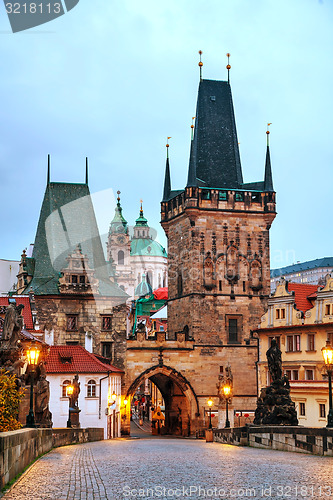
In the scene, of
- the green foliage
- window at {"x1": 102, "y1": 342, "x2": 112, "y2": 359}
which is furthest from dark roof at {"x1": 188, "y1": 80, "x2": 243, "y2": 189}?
the green foliage

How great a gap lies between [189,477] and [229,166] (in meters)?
51.6

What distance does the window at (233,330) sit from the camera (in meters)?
59.8

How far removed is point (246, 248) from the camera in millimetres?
61625

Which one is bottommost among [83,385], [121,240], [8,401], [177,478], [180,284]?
[177,478]

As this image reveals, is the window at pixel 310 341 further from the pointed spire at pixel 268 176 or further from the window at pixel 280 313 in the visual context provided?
the pointed spire at pixel 268 176

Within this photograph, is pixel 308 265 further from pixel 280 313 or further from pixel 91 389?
pixel 91 389

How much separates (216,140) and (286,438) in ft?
148

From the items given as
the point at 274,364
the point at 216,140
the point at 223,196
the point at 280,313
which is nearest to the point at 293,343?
the point at 280,313

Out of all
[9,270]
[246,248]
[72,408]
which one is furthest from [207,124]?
[72,408]

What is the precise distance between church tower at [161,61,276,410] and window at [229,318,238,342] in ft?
0.24

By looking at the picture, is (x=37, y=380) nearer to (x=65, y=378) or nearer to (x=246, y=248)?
(x=65, y=378)

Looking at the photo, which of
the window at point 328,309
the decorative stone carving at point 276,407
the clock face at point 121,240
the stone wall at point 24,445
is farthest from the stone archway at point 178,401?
the clock face at point 121,240

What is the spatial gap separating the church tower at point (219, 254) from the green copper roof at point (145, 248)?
12842cm

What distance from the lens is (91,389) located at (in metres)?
48.6
